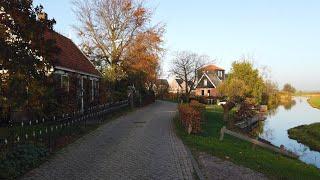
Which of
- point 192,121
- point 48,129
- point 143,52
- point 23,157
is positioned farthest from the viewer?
point 143,52

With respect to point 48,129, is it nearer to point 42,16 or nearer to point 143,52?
point 42,16

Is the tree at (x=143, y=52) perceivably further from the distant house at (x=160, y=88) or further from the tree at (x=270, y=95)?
the distant house at (x=160, y=88)

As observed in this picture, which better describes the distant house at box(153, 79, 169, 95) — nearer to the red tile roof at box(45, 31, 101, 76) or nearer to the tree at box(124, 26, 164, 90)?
the tree at box(124, 26, 164, 90)

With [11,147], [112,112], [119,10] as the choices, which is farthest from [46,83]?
[119,10]

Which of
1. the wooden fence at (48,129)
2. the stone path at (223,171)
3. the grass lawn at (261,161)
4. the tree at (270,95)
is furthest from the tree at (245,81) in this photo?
the stone path at (223,171)

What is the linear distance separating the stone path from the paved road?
0.49 metres

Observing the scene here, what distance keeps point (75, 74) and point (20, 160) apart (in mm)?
16839

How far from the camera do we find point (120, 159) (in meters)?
12.7

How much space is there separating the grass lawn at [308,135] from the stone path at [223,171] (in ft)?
50.2

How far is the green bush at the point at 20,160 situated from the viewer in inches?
393

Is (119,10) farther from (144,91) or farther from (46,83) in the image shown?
(46,83)

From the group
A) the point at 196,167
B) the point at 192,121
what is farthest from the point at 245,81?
the point at 196,167

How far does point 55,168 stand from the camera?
1131 centimetres

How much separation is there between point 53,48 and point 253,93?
49707 millimetres
